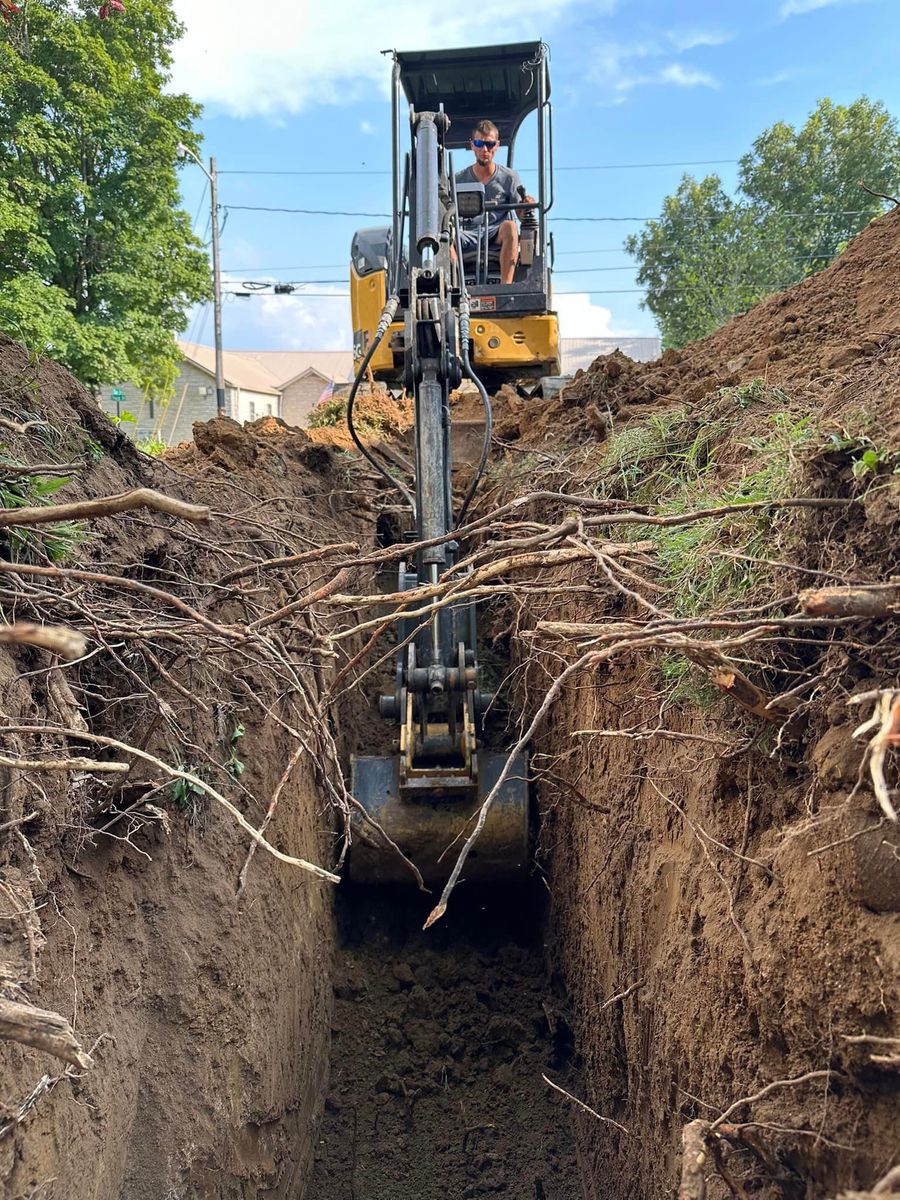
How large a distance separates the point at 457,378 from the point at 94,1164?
3592 mm

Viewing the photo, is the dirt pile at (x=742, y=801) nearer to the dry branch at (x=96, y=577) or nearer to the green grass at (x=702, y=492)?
the green grass at (x=702, y=492)

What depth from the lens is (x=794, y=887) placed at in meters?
2.12

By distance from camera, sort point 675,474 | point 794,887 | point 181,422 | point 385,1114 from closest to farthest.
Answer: point 794,887 < point 675,474 < point 385,1114 < point 181,422

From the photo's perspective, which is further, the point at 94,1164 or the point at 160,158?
the point at 160,158

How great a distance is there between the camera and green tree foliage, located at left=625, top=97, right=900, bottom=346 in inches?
1006

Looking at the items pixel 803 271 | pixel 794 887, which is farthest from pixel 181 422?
pixel 794 887

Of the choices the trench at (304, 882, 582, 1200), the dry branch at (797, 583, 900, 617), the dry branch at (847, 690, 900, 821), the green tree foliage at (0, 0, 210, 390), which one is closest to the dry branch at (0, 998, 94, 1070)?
the dry branch at (847, 690, 900, 821)

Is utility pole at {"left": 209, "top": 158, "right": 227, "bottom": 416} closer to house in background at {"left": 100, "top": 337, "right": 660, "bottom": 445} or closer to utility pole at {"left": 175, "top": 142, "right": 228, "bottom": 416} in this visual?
utility pole at {"left": 175, "top": 142, "right": 228, "bottom": 416}

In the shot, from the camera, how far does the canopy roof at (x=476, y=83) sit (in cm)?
748

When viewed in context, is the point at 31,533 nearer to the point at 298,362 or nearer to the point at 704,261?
the point at 704,261

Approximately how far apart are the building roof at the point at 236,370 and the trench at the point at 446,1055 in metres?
36.8

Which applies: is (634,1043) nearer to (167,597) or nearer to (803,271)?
(167,597)

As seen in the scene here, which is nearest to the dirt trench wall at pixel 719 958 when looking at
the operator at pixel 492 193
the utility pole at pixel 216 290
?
the operator at pixel 492 193

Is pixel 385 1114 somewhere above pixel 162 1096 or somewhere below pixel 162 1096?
below
